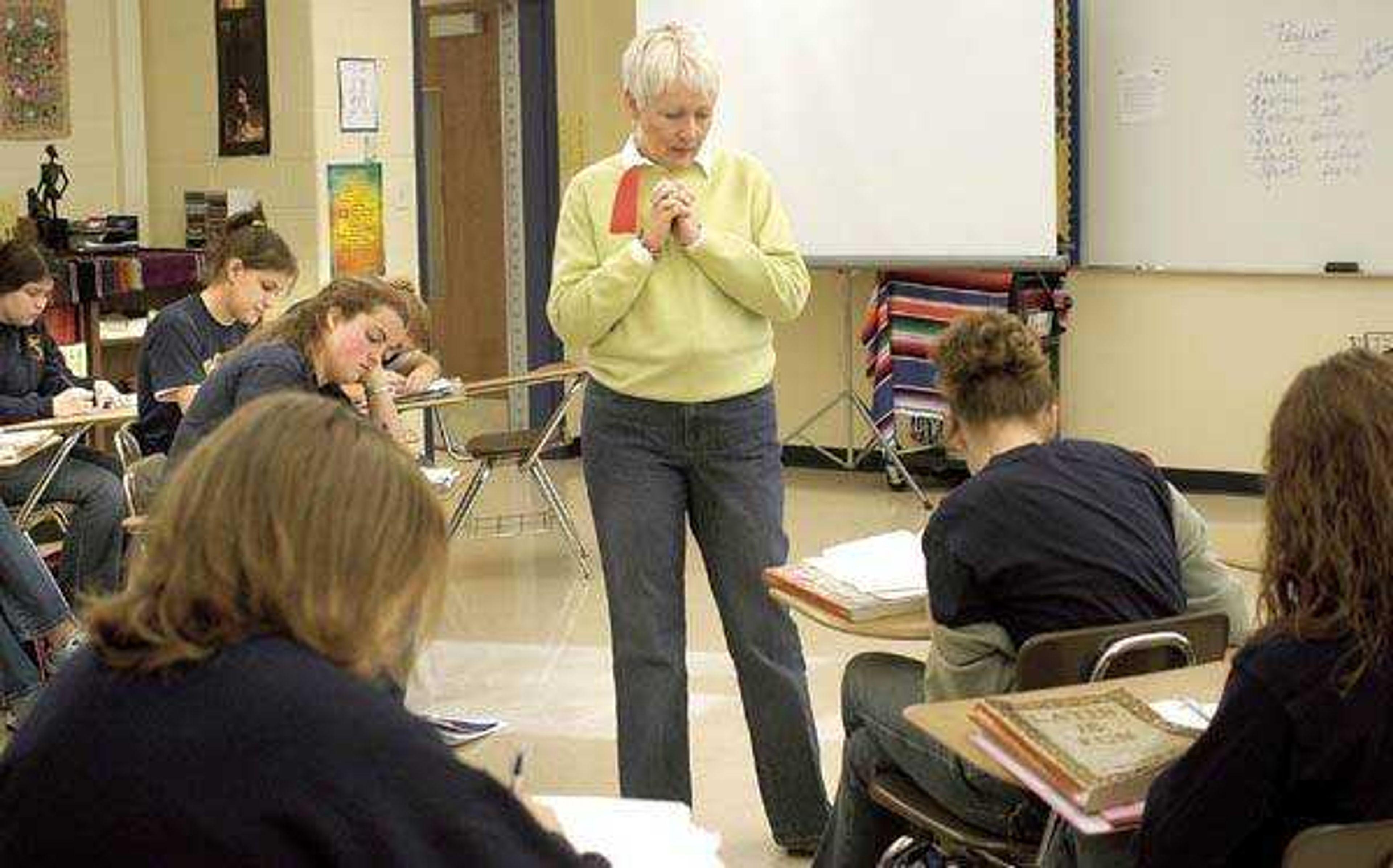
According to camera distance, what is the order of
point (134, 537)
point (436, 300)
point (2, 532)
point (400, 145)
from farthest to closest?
1. point (436, 300)
2. point (400, 145)
3. point (2, 532)
4. point (134, 537)

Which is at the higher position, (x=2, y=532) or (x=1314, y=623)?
(x=1314, y=623)

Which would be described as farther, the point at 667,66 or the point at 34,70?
the point at 34,70

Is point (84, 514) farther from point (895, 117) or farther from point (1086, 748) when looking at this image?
point (1086, 748)

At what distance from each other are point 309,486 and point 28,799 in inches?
13.2

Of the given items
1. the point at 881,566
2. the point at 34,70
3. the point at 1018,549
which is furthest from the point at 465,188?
the point at 1018,549

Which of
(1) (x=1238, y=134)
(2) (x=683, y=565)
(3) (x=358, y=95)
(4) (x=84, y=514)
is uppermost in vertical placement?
(3) (x=358, y=95)

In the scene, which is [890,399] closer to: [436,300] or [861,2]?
[861,2]

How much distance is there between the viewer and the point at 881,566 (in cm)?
351

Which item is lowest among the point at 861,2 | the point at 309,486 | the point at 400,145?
the point at 309,486

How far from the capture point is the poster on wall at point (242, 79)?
26.8 feet

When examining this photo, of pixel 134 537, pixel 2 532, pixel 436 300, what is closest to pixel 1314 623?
pixel 134 537

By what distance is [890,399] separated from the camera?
8.65 m

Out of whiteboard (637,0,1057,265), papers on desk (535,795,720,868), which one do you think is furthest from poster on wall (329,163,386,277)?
papers on desk (535,795,720,868)

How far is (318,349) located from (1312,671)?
103 inches
